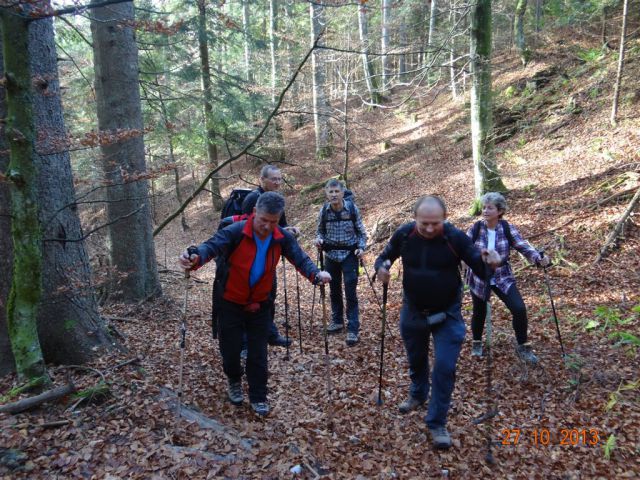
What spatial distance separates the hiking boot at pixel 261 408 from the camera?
4.50 metres

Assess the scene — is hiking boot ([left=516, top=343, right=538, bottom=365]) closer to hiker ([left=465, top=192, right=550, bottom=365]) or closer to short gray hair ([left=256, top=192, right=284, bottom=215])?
hiker ([left=465, top=192, right=550, bottom=365])

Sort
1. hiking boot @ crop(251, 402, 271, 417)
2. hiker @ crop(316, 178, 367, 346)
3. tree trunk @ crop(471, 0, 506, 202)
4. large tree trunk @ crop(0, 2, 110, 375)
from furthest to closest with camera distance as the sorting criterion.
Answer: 1. tree trunk @ crop(471, 0, 506, 202)
2. hiker @ crop(316, 178, 367, 346)
3. hiking boot @ crop(251, 402, 271, 417)
4. large tree trunk @ crop(0, 2, 110, 375)

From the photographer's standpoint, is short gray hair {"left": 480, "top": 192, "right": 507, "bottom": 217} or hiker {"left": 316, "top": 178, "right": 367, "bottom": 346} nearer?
short gray hair {"left": 480, "top": 192, "right": 507, "bottom": 217}

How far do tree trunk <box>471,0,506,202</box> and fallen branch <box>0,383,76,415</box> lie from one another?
953 cm

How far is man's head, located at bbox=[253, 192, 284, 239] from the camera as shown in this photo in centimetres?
399

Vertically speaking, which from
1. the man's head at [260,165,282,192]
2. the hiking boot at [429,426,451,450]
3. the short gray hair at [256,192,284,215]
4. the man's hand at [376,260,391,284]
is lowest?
the hiking boot at [429,426,451,450]

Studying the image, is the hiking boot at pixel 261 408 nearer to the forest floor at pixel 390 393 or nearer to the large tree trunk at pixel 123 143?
the forest floor at pixel 390 393

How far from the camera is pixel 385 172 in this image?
18.8 metres

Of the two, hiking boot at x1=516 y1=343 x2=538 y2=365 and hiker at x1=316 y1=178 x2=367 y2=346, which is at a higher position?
hiker at x1=316 y1=178 x2=367 y2=346

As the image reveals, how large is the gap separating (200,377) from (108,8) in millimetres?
6043

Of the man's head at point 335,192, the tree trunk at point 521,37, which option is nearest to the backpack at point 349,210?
the man's head at point 335,192

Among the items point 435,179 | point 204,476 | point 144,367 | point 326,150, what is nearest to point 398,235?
point 204,476

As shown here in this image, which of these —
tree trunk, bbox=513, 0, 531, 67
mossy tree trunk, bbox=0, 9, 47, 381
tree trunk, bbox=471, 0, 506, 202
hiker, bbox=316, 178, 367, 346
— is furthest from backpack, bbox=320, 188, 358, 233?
tree trunk, bbox=513, 0, 531, 67

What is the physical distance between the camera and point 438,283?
4.00 meters
